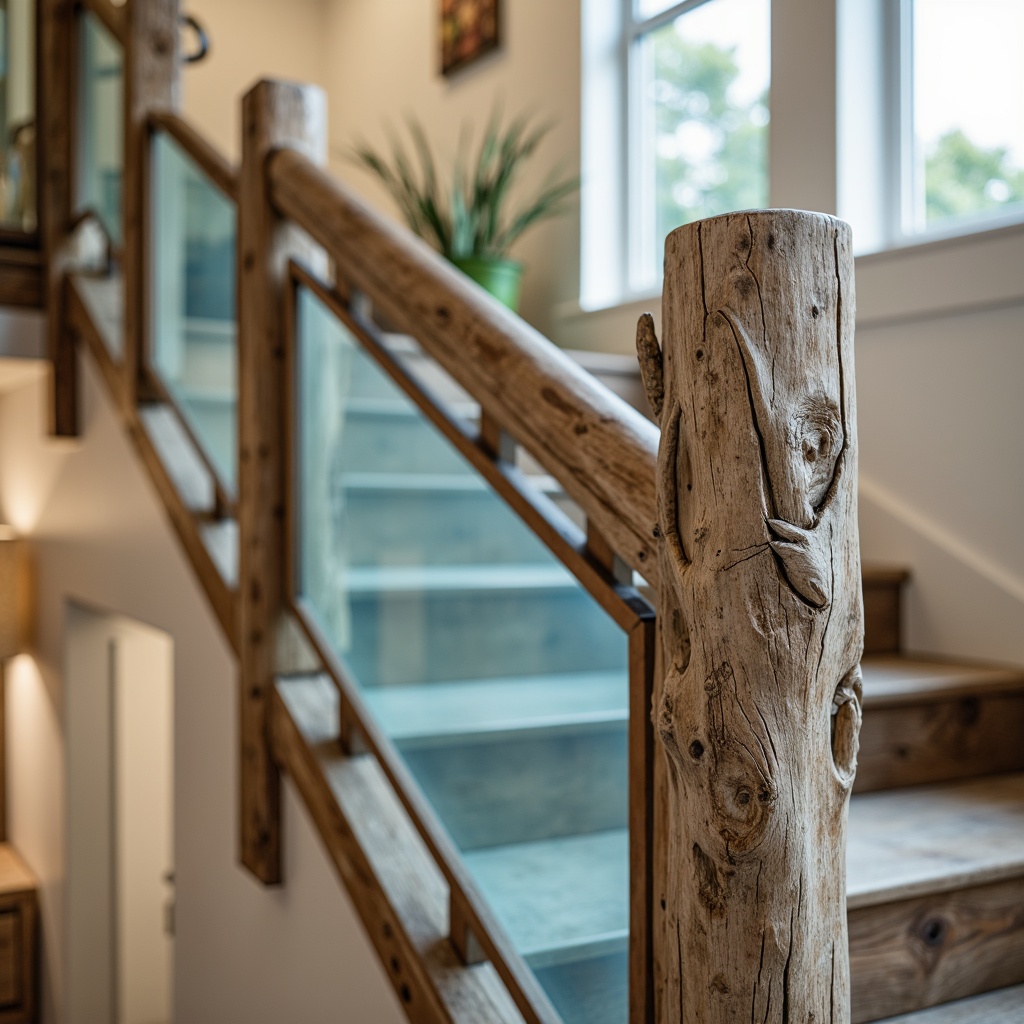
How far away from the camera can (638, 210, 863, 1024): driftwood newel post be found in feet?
2.37

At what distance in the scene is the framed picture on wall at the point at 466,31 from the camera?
11.5 ft

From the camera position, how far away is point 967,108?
2.14 metres

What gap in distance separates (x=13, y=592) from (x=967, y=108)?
114 inches

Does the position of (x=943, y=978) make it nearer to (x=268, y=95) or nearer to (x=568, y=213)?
(x=268, y=95)

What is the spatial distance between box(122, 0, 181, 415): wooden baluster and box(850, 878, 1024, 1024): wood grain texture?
1.73 m

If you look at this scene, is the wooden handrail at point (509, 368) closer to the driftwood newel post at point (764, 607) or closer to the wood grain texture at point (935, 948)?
the driftwood newel post at point (764, 607)

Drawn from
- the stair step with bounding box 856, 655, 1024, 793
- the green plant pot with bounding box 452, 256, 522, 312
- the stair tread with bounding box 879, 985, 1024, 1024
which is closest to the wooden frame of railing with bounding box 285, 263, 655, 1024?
the stair tread with bounding box 879, 985, 1024, 1024

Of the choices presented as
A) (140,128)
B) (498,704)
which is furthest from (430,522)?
(140,128)

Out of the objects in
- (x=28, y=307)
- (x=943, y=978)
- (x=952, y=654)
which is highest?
(x=28, y=307)

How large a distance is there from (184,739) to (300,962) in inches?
23.7

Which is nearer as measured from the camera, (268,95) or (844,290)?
(844,290)

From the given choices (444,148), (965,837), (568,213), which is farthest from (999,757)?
(444,148)

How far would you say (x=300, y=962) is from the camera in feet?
5.18

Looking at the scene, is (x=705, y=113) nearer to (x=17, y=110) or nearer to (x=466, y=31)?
(x=466, y=31)
